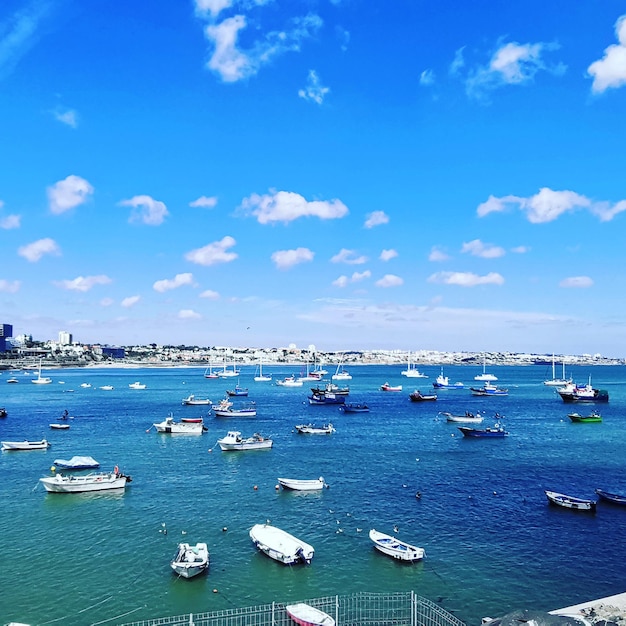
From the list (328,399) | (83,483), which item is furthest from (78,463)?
(328,399)

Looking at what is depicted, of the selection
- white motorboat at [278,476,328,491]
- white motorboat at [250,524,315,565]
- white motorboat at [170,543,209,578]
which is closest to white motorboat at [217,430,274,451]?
white motorboat at [278,476,328,491]

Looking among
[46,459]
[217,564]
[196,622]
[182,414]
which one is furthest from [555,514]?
[182,414]

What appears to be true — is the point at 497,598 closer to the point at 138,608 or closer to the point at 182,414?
the point at 138,608

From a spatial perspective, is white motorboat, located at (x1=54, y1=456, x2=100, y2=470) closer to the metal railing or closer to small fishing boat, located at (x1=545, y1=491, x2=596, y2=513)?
the metal railing

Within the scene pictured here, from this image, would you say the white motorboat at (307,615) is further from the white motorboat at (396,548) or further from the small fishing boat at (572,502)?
the small fishing boat at (572,502)

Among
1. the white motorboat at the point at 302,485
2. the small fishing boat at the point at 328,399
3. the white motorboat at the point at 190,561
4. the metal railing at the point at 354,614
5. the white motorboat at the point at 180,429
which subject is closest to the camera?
the metal railing at the point at 354,614

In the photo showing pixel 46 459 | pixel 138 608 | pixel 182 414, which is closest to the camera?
pixel 138 608

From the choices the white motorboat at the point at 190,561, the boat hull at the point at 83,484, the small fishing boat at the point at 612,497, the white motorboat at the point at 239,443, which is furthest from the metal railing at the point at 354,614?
the white motorboat at the point at 239,443
